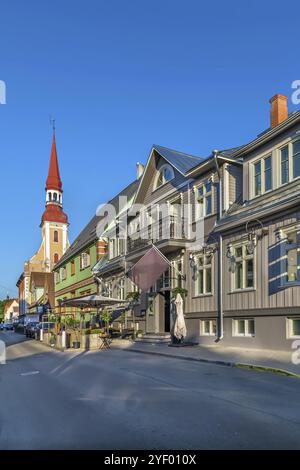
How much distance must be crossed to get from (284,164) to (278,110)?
2.83m

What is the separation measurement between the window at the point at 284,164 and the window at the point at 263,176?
1.93 feet

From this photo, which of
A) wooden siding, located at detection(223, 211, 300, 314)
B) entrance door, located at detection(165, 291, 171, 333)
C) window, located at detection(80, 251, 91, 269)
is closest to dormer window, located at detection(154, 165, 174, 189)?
entrance door, located at detection(165, 291, 171, 333)

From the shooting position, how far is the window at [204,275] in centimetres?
2028

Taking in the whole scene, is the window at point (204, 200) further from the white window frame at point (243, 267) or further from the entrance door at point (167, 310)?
the entrance door at point (167, 310)

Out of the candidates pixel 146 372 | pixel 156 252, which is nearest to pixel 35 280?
pixel 156 252

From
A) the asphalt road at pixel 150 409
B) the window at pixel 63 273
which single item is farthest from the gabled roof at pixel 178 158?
the window at pixel 63 273

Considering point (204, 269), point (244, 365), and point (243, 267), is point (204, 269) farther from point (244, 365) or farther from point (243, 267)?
point (244, 365)

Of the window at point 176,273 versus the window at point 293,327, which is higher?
the window at point 176,273

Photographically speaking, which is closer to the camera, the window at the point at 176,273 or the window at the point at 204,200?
the window at the point at 204,200

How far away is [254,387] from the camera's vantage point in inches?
388
